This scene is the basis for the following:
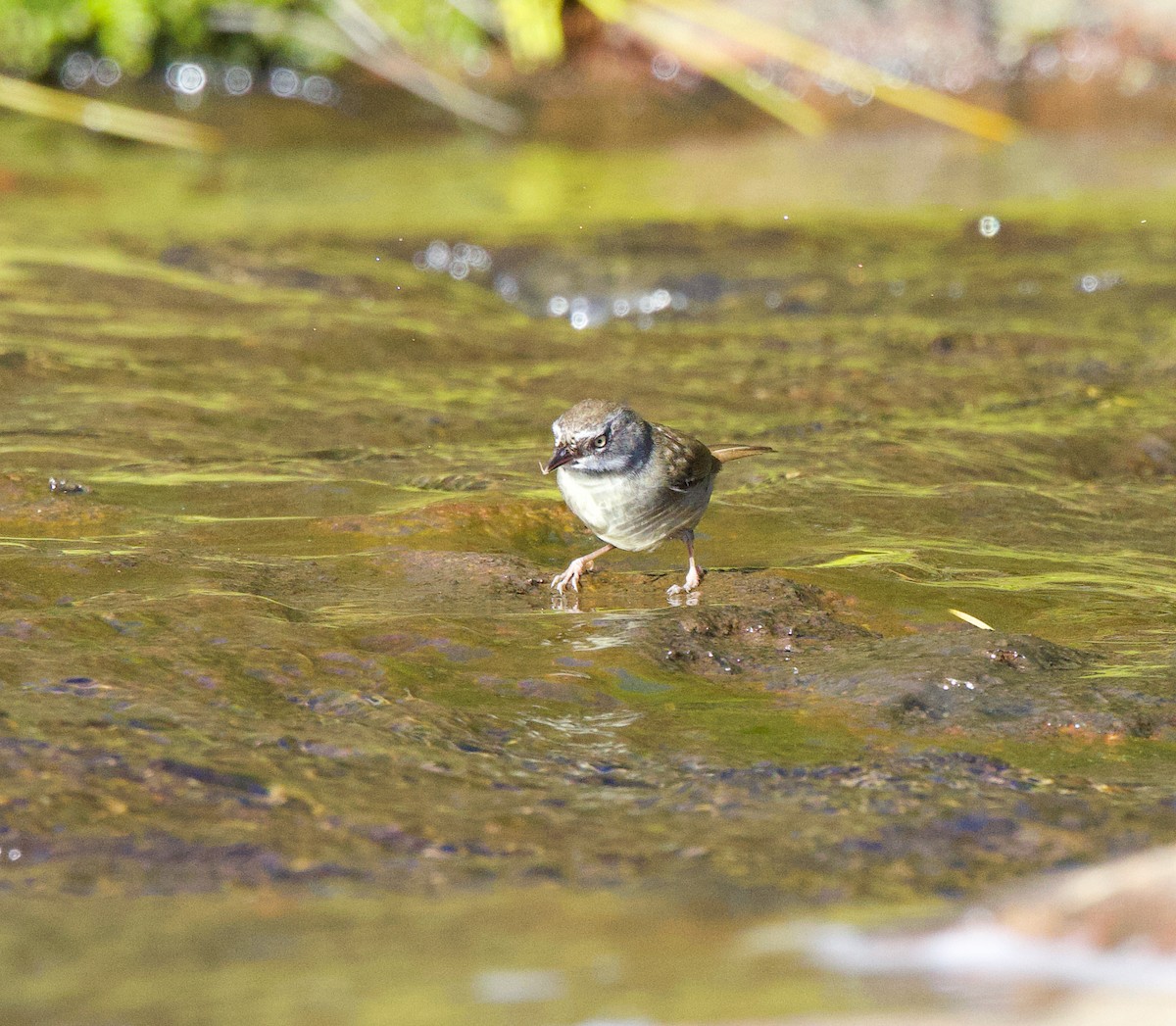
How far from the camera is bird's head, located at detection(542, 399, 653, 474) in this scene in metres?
5.31

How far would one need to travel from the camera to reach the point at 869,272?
10.4 metres

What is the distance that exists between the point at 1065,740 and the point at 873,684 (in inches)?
18.9

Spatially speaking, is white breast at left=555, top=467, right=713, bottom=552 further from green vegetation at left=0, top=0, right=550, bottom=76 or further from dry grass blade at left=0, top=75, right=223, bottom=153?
green vegetation at left=0, top=0, right=550, bottom=76

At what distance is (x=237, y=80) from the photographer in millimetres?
14961

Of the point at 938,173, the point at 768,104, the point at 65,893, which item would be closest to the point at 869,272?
the point at 938,173

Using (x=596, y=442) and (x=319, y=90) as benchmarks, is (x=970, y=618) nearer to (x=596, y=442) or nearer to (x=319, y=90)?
(x=596, y=442)

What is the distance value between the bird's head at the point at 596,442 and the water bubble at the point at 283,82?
10.3 metres

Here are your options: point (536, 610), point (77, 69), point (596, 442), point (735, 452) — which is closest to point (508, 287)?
point (735, 452)

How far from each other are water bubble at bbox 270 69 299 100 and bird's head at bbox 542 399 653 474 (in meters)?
10.3

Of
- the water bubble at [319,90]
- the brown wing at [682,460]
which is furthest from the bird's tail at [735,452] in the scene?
the water bubble at [319,90]

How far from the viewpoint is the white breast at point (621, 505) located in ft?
17.3

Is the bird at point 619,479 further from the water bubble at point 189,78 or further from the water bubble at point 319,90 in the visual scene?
the water bubble at point 189,78

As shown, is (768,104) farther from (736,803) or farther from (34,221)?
(736,803)

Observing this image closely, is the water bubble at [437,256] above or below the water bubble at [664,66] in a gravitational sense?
below
